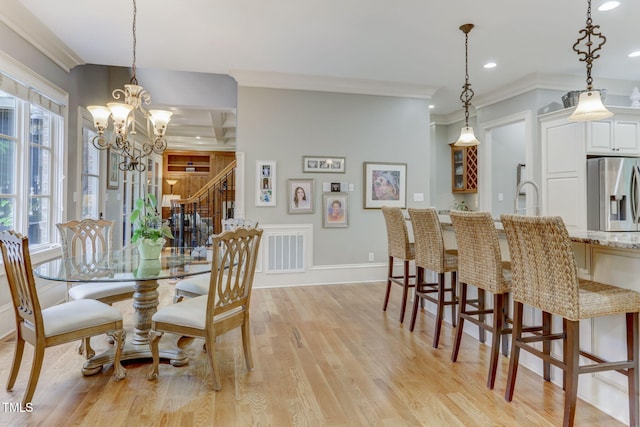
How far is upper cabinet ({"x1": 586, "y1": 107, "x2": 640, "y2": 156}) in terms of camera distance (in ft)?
14.0

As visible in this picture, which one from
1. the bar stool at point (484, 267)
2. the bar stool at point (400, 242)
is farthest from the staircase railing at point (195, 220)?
the bar stool at point (484, 267)

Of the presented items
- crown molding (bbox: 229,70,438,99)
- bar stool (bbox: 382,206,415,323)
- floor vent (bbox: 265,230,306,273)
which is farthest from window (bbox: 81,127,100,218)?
bar stool (bbox: 382,206,415,323)

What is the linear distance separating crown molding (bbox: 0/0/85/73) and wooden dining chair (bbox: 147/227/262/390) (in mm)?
2734

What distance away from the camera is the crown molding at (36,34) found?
2982 millimetres

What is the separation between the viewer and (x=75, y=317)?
213 cm

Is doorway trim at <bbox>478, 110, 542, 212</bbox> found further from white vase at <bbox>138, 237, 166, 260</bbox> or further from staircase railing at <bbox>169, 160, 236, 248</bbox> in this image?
white vase at <bbox>138, 237, 166, 260</bbox>

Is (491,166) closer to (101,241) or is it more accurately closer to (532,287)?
(532,287)

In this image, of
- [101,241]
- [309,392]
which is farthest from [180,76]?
[309,392]

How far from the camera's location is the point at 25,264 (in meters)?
1.92

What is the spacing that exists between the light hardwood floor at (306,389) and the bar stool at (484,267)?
25cm

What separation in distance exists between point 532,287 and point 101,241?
11.4ft

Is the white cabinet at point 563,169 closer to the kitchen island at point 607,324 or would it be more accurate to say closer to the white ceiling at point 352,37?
the white ceiling at point 352,37

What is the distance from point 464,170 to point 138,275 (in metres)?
5.80

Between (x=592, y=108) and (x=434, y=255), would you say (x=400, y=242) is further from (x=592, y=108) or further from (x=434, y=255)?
(x=592, y=108)
